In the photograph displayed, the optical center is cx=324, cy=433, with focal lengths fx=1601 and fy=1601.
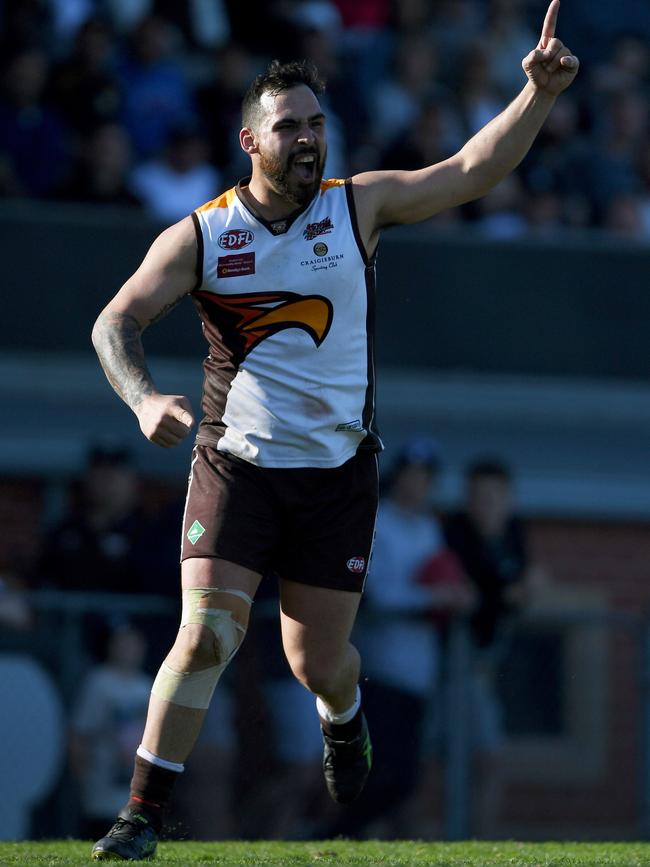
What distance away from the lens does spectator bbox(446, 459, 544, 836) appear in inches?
347

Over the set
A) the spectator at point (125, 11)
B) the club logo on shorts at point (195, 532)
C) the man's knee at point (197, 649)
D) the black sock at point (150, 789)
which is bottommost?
the black sock at point (150, 789)

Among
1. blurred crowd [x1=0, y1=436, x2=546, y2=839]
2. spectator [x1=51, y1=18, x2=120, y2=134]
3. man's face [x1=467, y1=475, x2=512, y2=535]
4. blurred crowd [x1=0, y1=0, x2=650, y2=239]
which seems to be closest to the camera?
blurred crowd [x1=0, y1=436, x2=546, y2=839]

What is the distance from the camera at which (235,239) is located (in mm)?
5270

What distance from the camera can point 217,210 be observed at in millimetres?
5340

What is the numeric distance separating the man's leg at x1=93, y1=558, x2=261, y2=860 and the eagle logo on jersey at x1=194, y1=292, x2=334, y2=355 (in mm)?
782

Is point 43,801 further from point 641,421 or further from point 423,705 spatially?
point 641,421

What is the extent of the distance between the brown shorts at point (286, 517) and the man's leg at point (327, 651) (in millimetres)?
54

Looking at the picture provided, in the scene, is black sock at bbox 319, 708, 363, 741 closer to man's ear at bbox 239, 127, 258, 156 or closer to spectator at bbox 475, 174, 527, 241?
man's ear at bbox 239, 127, 258, 156

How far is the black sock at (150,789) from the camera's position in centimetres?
512

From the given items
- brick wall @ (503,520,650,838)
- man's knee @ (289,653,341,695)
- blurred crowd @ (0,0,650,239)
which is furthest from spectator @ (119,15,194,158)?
man's knee @ (289,653,341,695)

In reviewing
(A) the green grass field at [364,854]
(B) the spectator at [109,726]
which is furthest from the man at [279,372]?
(B) the spectator at [109,726]

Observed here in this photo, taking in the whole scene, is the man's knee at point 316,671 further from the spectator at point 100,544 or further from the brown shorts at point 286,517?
the spectator at point 100,544

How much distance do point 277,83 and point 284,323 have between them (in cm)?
81

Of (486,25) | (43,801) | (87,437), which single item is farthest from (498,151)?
(486,25)
